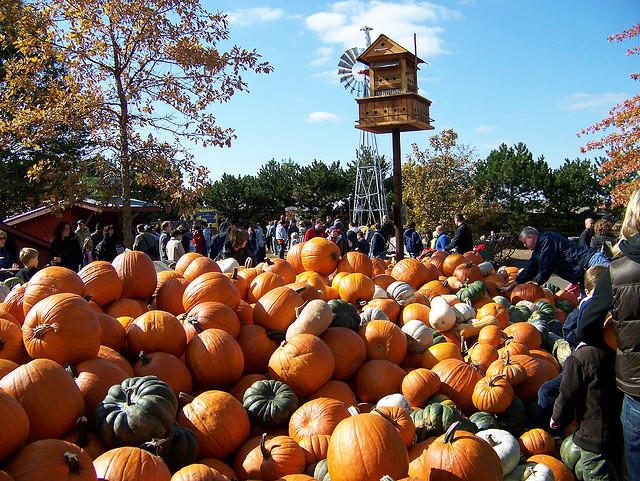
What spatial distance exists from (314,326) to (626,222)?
2.23 metres

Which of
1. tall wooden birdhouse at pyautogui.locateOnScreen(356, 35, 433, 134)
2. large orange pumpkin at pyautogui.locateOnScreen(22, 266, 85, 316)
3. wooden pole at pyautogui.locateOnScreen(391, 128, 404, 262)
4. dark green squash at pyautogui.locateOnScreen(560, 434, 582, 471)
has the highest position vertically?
tall wooden birdhouse at pyautogui.locateOnScreen(356, 35, 433, 134)

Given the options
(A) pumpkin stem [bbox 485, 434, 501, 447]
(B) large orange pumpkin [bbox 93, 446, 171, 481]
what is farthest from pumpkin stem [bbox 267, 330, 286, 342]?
(B) large orange pumpkin [bbox 93, 446, 171, 481]

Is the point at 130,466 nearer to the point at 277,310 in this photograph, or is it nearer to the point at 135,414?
the point at 135,414

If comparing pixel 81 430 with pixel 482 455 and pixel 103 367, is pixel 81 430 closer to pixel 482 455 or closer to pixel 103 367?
pixel 103 367

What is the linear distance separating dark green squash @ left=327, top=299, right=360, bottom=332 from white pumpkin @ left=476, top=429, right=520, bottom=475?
1414 millimetres

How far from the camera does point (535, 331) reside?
4781 mm

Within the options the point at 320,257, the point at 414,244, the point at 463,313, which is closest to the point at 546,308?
the point at 463,313

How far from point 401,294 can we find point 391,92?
412cm

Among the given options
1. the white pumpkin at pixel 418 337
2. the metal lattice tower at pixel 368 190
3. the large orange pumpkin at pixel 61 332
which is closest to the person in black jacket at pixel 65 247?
the large orange pumpkin at pixel 61 332

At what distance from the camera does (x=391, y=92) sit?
810 centimetres

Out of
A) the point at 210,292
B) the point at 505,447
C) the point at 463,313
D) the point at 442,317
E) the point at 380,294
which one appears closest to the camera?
the point at 505,447

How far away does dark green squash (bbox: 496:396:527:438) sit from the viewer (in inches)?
138

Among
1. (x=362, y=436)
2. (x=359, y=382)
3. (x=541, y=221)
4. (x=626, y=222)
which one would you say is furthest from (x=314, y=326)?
(x=541, y=221)

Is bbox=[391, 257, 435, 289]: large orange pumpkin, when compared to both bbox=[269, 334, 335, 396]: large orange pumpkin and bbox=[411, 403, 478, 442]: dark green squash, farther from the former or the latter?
bbox=[411, 403, 478, 442]: dark green squash
